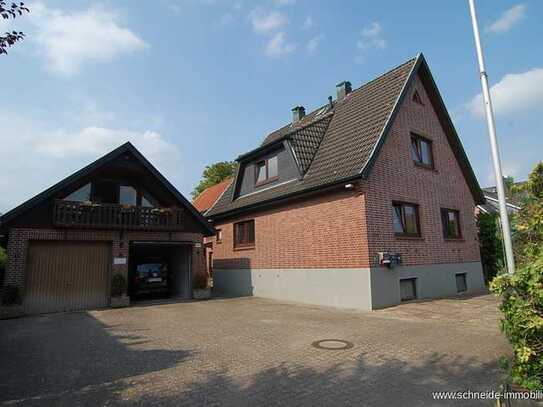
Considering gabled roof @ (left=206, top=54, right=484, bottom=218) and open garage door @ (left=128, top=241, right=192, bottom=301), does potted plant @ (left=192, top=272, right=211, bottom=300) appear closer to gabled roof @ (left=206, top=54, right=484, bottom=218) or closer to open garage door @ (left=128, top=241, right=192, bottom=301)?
open garage door @ (left=128, top=241, right=192, bottom=301)

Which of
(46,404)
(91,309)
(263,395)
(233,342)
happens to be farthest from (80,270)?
(263,395)

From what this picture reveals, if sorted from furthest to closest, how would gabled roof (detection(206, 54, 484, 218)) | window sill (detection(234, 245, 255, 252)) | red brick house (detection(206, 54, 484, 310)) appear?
1. window sill (detection(234, 245, 255, 252))
2. gabled roof (detection(206, 54, 484, 218))
3. red brick house (detection(206, 54, 484, 310))

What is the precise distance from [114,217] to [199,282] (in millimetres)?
4528

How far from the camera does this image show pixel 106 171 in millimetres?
15047

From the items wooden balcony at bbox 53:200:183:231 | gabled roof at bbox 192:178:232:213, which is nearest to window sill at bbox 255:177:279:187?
wooden balcony at bbox 53:200:183:231

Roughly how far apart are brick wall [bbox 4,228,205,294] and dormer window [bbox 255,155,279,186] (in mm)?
4019

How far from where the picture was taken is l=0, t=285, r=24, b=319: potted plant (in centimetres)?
1190

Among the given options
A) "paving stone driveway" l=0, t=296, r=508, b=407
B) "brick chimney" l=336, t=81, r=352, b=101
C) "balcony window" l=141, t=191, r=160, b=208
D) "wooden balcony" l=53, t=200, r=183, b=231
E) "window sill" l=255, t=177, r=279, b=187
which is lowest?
"paving stone driveway" l=0, t=296, r=508, b=407

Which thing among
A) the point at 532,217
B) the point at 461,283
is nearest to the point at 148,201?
the point at 532,217

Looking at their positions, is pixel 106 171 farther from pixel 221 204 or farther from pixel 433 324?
pixel 433 324

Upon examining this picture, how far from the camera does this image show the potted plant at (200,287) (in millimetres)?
15913

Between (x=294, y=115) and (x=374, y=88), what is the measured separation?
296 inches

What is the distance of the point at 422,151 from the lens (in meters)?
16.0

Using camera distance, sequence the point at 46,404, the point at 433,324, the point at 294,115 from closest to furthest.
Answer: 1. the point at 46,404
2. the point at 433,324
3. the point at 294,115
